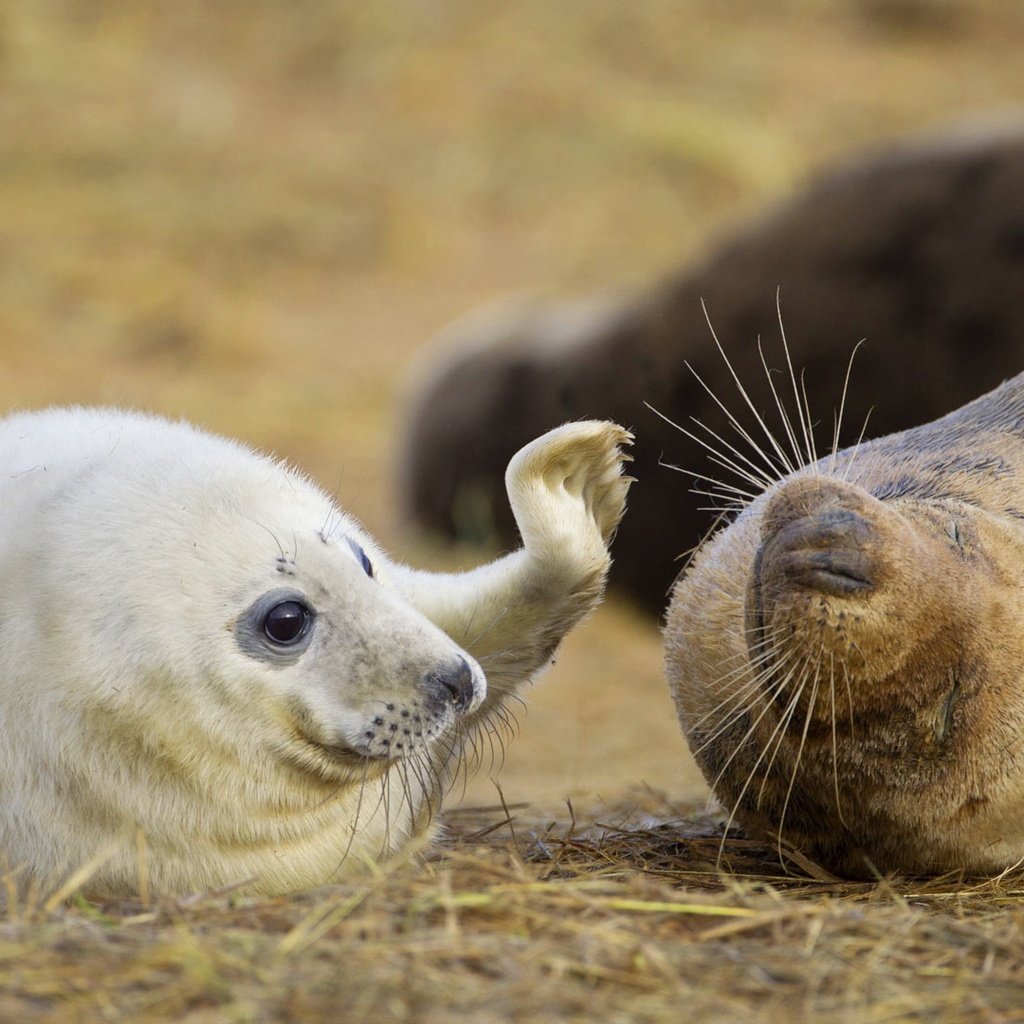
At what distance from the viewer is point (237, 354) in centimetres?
1143

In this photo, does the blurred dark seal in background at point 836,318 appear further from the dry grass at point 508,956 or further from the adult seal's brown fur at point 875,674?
the dry grass at point 508,956

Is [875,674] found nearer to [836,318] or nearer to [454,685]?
[454,685]

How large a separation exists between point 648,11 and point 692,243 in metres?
4.84

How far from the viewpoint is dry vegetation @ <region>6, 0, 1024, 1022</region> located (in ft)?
7.97

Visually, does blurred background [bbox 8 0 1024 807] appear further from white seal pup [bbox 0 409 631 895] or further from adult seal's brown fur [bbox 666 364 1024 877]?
white seal pup [bbox 0 409 631 895]

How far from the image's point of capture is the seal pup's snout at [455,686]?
10.1 feet

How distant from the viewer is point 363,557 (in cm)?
341

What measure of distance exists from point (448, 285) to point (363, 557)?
30.9ft

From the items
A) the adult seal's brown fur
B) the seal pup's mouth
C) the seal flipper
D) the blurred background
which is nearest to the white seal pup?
the seal pup's mouth

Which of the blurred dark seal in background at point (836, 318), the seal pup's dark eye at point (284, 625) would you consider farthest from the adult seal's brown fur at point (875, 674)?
the blurred dark seal in background at point (836, 318)

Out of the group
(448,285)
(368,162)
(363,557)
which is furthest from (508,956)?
(368,162)

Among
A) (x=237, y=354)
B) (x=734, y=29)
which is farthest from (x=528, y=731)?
(x=734, y=29)

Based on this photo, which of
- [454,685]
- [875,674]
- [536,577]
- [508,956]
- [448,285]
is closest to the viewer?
[508,956]

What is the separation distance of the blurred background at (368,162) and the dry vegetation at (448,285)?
4 centimetres
